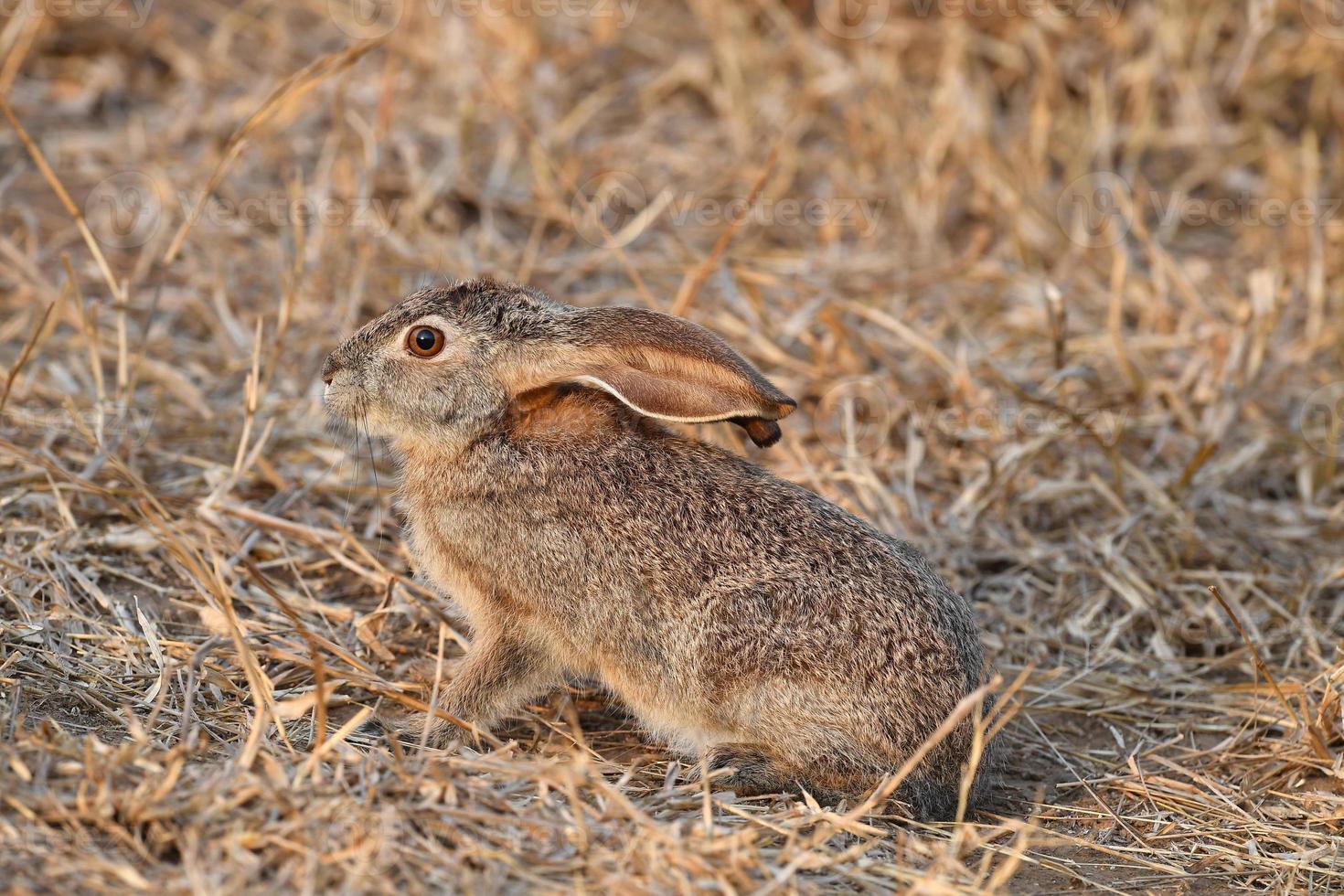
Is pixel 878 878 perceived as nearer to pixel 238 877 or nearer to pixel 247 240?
pixel 238 877

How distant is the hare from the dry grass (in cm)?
26

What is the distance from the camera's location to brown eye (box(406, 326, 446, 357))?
4.89 meters

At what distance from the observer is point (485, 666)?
472 cm

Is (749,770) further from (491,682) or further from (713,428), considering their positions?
(713,428)

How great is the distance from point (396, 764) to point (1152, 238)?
6398 mm

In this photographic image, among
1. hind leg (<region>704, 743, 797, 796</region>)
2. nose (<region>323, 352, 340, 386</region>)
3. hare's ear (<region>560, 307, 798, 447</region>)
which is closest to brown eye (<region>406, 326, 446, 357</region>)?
nose (<region>323, 352, 340, 386</region>)

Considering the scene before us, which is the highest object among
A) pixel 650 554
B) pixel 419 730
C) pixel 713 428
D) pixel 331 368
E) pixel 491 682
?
pixel 331 368

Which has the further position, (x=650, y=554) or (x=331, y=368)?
(x=331, y=368)

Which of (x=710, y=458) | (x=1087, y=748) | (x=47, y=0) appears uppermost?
(x=47, y=0)

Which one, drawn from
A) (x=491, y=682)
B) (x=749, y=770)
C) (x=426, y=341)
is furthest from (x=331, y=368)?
(x=749, y=770)

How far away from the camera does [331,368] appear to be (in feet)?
16.5

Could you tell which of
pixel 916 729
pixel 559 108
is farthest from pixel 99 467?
pixel 559 108

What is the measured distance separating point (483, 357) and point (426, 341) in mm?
208

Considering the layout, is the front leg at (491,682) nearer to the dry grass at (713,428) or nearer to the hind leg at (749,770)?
the dry grass at (713,428)
